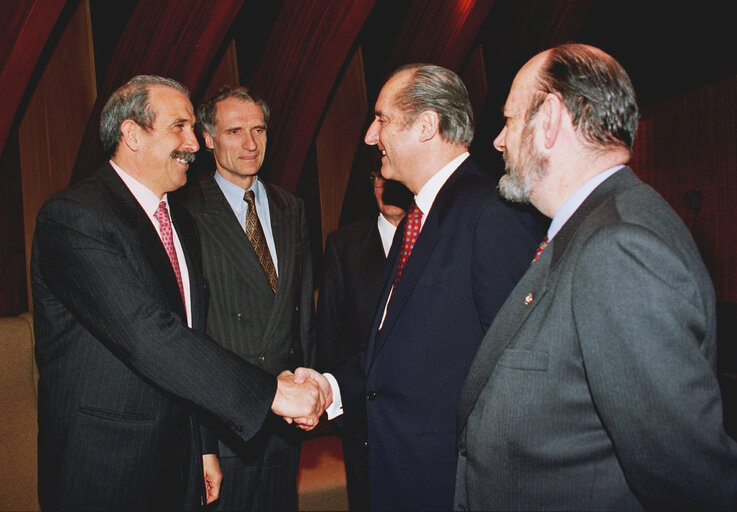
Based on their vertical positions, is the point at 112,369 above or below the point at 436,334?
below

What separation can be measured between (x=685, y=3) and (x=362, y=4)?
8.46ft

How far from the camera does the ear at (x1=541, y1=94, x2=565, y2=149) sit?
4.35 ft

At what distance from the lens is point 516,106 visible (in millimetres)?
1461

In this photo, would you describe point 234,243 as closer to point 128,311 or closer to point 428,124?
point 128,311

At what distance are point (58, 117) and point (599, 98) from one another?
15.3 ft

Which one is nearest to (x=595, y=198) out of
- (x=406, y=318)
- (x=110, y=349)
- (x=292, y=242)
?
(x=406, y=318)

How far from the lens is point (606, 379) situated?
1022mm

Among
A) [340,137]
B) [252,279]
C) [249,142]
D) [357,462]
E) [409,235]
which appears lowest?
[357,462]

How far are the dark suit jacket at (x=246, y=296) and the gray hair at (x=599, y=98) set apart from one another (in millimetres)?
1637

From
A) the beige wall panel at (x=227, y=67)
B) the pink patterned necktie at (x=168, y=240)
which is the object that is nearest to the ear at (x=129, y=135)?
the pink patterned necktie at (x=168, y=240)

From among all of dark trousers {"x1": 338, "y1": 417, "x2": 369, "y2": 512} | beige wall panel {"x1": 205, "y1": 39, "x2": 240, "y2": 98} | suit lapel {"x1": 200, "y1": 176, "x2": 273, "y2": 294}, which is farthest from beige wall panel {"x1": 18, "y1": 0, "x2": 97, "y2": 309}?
dark trousers {"x1": 338, "y1": 417, "x2": 369, "y2": 512}

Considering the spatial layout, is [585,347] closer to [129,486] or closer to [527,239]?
[527,239]

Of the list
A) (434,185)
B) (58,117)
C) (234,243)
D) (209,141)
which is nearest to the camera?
(434,185)

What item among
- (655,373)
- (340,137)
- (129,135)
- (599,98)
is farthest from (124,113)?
(340,137)
